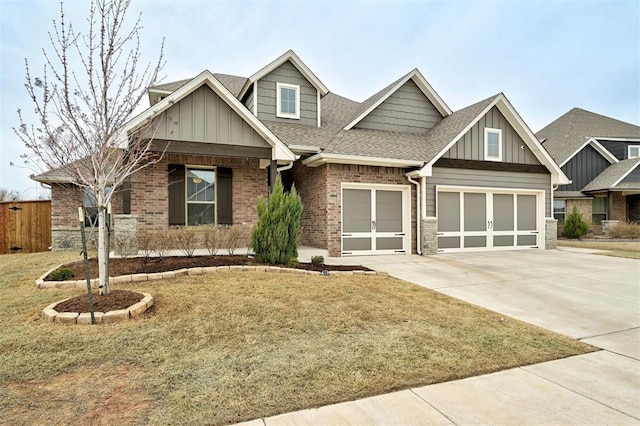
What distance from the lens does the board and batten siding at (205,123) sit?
30.1 feet

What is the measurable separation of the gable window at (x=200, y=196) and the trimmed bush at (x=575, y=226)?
18.9m

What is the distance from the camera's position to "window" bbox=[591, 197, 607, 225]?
21.3 metres

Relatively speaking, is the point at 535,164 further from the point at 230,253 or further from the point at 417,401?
the point at 417,401

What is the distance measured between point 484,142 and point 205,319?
1232cm

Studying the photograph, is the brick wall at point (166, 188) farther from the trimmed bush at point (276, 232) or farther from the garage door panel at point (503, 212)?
the garage door panel at point (503, 212)

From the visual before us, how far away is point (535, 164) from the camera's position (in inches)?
554

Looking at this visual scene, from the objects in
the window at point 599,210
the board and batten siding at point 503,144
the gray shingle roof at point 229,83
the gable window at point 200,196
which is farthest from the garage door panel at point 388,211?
the window at point 599,210

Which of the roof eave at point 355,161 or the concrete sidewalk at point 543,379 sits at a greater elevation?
the roof eave at point 355,161

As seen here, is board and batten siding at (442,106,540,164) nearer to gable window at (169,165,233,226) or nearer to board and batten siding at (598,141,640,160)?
gable window at (169,165,233,226)

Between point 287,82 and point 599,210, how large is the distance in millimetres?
21053

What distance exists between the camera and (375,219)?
12.0 m

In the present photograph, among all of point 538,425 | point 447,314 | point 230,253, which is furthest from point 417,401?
point 230,253

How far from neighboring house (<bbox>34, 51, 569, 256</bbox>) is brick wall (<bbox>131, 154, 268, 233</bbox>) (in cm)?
3

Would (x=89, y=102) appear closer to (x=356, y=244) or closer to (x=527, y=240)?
(x=356, y=244)
